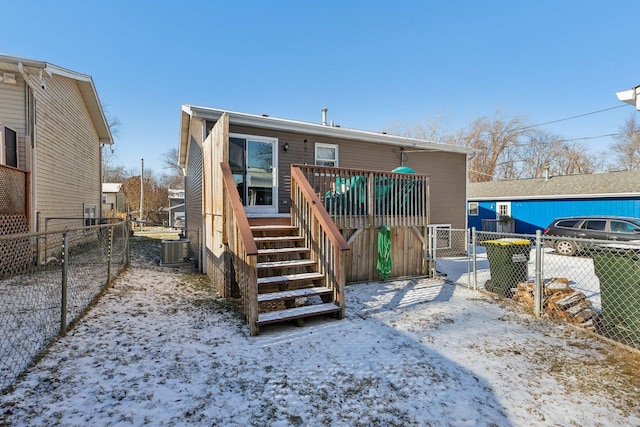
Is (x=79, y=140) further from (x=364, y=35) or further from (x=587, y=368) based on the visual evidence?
(x=587, y=368)

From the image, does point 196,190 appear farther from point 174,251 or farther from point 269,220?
point 269,220

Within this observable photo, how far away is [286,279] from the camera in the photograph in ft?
14.4

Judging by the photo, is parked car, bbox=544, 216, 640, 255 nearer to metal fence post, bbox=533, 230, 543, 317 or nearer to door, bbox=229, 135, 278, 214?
metal fence post, bbox=533, 230, 543, 317

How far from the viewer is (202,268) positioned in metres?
7.43

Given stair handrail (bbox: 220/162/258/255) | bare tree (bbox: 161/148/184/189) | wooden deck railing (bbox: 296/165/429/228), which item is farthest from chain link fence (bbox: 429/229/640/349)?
bare tree (bbox: 161/148/184/189)

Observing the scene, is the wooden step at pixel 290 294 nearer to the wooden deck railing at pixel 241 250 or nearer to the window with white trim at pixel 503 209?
the wooden deck railing at pixel 241 250

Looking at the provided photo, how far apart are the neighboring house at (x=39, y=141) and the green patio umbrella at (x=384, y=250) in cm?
750

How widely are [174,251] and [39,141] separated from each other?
4.06m

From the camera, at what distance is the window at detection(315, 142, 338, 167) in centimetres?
871

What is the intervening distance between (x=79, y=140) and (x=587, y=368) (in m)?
13.8

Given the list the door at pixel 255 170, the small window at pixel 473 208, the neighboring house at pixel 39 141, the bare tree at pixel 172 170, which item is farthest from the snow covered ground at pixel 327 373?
the bare tree at pixel 172 170

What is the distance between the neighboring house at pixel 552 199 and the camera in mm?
13320

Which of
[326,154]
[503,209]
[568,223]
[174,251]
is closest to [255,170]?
[326,154]

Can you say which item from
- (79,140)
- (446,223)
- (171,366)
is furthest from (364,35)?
(171,366)
